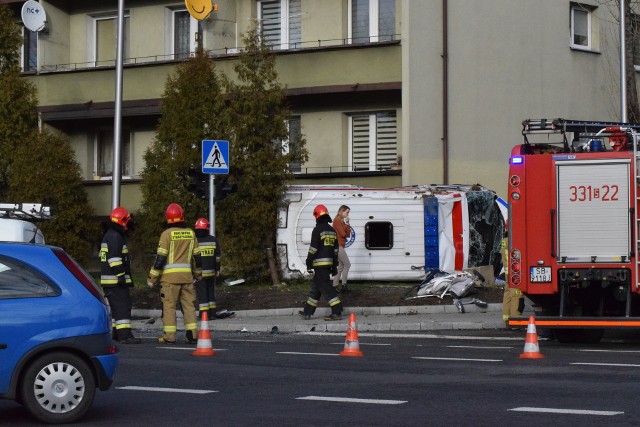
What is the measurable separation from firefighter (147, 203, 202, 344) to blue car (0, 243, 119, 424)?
25.3ft

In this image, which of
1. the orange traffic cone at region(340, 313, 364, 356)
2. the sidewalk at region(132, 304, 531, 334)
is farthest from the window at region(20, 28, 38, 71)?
the orange traffic cone at region(340, 313, 364, 356)

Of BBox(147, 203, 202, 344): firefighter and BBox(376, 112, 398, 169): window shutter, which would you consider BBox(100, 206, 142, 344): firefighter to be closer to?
BBox(147, 203, 202, 344): firefighter

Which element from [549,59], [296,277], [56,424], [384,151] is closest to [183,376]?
[56,424]

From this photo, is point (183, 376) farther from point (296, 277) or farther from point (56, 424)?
point (296, 277)

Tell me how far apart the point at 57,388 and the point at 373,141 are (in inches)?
864

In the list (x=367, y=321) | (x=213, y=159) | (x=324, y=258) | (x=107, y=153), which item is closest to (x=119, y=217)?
(x=324, y=258)

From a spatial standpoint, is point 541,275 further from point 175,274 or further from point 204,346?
point 175,274

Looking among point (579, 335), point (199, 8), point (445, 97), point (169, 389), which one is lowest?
point (169, 389)

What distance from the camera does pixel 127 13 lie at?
3531 centimetres

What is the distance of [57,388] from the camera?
10.4 m

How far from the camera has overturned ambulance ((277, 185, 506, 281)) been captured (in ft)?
93.9

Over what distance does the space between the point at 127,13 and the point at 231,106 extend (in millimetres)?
8175

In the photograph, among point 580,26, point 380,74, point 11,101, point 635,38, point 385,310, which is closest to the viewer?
point 385,310

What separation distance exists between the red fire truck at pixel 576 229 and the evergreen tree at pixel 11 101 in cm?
1742
